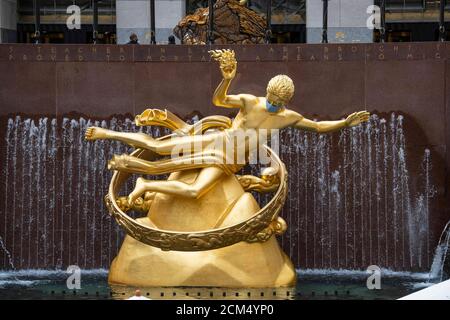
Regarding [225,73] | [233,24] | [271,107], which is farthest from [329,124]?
[233,24]

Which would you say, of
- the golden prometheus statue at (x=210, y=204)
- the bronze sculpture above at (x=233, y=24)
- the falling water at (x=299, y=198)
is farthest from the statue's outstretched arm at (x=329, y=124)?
the bronze sculpture above at (x=233, y=24)

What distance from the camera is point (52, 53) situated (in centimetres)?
1811

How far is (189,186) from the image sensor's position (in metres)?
14.8

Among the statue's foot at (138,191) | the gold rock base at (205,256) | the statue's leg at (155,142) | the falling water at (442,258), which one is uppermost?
the statue's leg at (155,142)

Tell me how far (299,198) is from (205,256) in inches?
129

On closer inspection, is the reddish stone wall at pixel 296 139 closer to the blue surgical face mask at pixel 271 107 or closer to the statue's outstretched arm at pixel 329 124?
the statue's outstretched arm at pixel 329 124

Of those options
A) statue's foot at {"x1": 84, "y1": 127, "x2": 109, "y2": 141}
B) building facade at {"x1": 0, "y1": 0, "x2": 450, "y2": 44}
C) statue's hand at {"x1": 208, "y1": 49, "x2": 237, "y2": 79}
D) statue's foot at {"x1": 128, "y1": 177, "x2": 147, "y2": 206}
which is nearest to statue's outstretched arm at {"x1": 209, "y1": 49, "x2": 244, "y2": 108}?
statue's hand at {"x1": 208, "y1": 49, "x2": 237, "y2": 79}

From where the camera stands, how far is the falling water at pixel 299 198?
703 inches

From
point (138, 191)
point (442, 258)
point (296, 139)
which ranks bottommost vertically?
point (442, 258)

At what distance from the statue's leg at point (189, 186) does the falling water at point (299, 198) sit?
9.45ft

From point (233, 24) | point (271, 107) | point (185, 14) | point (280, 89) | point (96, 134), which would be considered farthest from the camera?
point (185, 14)

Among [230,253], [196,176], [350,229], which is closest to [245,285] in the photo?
[230,253]

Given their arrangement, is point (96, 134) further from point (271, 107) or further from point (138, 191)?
point (271, 107)

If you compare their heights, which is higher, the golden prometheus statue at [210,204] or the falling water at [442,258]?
the golden prometheus statue at [210,204]
